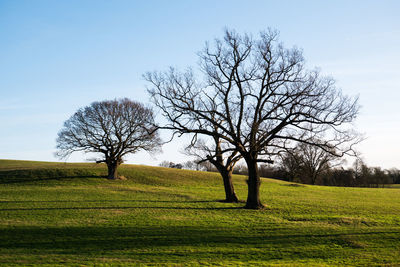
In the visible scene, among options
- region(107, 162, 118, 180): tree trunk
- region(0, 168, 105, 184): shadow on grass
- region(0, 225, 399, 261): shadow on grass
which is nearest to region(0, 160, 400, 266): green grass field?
region(0, 225, 399, 261): shadow on grass

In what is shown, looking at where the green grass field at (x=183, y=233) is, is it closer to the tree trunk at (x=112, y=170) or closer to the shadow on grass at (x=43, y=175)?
the shadow on grass at (x=43, y=175)

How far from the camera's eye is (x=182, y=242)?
1600 centimetres

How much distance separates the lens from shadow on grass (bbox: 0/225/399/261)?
46.0ft

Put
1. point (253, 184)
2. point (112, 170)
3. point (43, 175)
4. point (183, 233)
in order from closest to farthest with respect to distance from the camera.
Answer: point (183, 233) < point (253, 184) < point (43, 175) < point (112, 170)

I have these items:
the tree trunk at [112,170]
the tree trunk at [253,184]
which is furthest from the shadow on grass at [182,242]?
the tree trunk at [112,170]

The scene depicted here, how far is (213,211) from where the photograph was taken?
82.3ft

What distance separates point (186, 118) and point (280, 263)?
15.9 metres

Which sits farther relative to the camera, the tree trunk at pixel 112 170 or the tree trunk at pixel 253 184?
the tree trunk at pixel 112 170

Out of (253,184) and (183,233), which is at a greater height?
(253,184)

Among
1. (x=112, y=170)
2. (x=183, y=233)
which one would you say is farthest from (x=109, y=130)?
(x=183, y=233)

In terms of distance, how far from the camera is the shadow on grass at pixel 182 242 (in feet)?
46.0

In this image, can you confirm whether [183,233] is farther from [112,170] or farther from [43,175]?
[43,175]

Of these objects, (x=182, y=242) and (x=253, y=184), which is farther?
(x=253, y=184)

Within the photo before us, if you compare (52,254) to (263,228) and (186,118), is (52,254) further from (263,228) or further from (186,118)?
(186,118)
